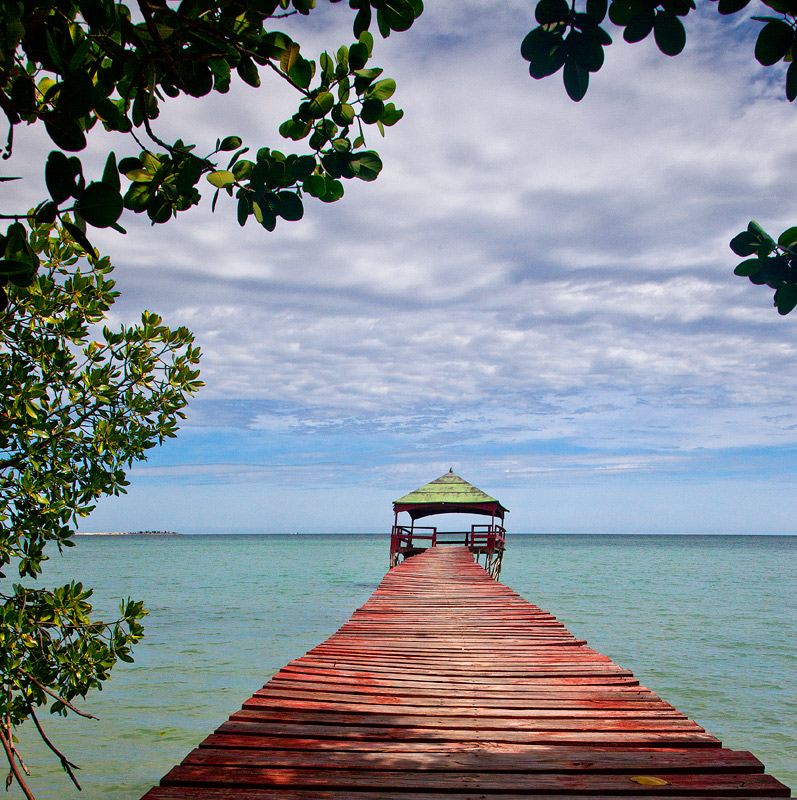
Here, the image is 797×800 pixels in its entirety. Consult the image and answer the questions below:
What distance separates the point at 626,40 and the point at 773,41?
0.41m

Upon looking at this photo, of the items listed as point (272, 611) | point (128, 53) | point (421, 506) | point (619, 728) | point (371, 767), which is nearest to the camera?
point (128, 53)

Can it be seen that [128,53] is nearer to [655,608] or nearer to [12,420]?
[12,420]

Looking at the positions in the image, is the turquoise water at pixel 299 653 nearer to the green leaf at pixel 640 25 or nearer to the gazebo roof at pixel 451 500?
the gazebo roof at pixel 451 500

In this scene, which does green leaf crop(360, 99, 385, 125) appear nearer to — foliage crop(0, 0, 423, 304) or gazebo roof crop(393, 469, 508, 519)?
foliage crop(0, 0, 423, 304)

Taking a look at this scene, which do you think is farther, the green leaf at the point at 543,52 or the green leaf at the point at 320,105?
the green leaf at the point at 320,105

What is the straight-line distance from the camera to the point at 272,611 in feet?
75.5

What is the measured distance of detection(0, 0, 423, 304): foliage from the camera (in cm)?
168

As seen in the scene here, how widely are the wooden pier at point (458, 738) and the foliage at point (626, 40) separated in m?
2.23

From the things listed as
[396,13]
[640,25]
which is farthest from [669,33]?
[396,13]

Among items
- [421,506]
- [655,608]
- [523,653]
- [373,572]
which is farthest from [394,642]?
[373,572]

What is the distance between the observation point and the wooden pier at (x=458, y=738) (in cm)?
270

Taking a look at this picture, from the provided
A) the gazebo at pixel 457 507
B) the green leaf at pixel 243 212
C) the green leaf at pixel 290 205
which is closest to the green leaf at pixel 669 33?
the green leaf at pixel 290 205

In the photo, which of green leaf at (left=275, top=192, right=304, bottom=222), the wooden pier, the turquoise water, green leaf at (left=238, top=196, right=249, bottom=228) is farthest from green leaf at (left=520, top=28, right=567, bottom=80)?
the turquoise water

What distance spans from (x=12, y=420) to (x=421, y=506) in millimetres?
18226
